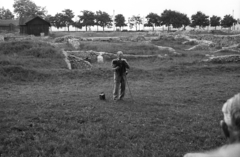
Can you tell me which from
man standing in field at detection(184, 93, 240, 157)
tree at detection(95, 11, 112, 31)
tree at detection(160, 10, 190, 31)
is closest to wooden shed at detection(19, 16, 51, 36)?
tree at detection(95, 11, 112, 31)

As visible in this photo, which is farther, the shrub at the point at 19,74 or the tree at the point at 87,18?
the tree at the point at 87,18

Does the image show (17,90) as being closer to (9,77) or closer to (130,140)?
(9,77)

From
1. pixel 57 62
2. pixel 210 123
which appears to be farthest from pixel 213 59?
pixel 210 123

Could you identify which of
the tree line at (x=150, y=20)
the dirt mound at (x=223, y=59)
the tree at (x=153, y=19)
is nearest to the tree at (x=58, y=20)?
the tree line at (x=150, y=20)

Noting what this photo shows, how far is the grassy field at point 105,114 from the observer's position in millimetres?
6502

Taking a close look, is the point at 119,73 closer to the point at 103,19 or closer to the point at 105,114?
the point at 105,114

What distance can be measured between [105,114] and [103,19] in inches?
3291

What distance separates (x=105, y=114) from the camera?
948 cm

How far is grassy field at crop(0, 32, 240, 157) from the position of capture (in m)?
6.50

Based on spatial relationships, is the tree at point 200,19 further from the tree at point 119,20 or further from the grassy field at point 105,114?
the grassy field at point 105,114

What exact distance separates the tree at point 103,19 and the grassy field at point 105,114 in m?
72.4

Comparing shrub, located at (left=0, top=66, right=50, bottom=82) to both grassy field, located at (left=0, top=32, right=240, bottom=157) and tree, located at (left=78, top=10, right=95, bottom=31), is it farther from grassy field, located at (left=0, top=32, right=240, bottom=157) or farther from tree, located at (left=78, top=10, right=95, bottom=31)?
→ tree, located at (left=78, top=10, right=95, bottom=31)

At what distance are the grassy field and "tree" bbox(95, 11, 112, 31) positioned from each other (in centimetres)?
7236

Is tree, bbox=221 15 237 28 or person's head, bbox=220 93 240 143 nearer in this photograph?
person's head, bbox=220 93 240 143
